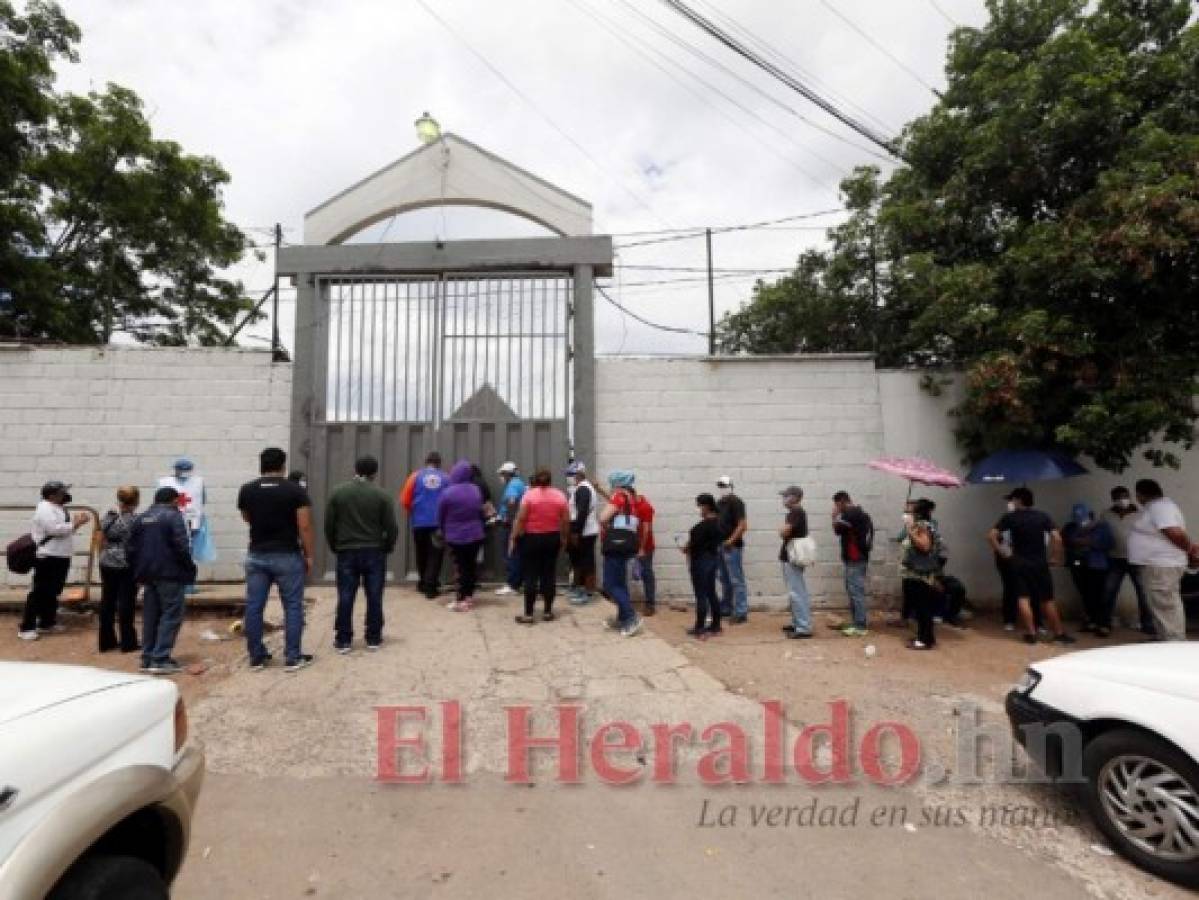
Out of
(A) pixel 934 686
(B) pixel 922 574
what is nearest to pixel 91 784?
(A) pixel 934 686

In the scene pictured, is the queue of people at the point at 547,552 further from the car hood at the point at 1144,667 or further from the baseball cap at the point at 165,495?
the car hood at the point at 1144,667

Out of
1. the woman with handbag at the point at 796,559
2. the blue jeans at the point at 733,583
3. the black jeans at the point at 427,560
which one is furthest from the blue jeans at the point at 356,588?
the woman with handbag at the point at 796,559

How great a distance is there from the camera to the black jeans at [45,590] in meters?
6.50

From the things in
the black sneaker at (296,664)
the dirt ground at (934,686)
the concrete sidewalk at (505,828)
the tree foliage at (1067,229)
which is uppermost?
the tree foliage at (1067,229)

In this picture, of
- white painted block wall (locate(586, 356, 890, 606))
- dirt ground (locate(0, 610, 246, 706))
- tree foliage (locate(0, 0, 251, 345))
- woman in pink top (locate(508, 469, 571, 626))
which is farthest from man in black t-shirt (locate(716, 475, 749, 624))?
tree foliage (locate(0, 0, 251, 345))

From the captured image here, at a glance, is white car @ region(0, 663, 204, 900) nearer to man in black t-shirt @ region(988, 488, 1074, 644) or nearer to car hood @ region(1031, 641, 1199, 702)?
car hood @ region(1031, 641, 1199, 702)

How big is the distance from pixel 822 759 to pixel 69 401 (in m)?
9.14

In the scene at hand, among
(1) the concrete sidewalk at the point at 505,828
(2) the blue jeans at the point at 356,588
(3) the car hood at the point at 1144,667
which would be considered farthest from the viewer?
(2) the blue jeans at the point at 356,588

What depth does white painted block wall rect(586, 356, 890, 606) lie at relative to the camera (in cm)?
827

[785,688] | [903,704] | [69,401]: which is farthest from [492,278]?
[903,704]

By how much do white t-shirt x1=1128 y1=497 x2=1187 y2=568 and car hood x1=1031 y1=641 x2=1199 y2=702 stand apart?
4.00 m

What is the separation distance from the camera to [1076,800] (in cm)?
359

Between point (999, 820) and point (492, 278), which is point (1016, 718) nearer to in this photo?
point (999, 820)

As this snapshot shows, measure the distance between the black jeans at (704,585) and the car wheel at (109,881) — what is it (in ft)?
18.0
